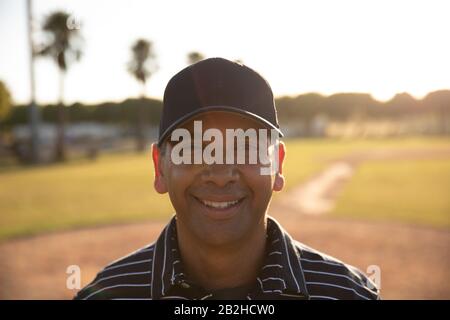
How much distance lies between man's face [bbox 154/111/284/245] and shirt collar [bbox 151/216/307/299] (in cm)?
25

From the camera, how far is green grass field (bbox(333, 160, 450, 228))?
12.6m

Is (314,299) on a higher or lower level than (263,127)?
lower

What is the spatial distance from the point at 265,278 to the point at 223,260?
0.23m

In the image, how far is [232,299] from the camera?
7.08 ft

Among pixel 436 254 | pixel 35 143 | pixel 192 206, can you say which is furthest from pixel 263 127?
pixel 35 143

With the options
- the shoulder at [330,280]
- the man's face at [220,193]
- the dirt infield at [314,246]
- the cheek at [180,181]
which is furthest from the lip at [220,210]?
the dirt infield at [314,246]

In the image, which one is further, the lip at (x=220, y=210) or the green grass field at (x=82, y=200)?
the green grass field at (x=82, y=200)

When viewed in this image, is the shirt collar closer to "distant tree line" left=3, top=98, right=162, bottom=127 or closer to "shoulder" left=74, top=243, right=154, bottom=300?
"shoulder" left=74, top=243, right=154, bottom=300

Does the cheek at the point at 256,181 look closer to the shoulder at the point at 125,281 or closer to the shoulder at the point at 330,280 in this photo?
the shoulder at the point at 330,280

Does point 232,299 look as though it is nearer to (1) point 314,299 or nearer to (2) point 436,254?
(1) point 314,299

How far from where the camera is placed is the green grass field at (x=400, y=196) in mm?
12648

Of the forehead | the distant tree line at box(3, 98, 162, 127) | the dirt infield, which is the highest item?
the distant tree line at box(3, 98, 162, 127)

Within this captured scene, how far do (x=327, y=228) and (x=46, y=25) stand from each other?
131 ft

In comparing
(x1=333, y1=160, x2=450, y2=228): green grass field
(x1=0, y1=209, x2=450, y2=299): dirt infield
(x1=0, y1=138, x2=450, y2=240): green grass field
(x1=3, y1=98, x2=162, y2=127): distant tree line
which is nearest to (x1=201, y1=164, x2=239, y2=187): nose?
(x1=0, y1=209, x2=450, y2=299): dirt infield
